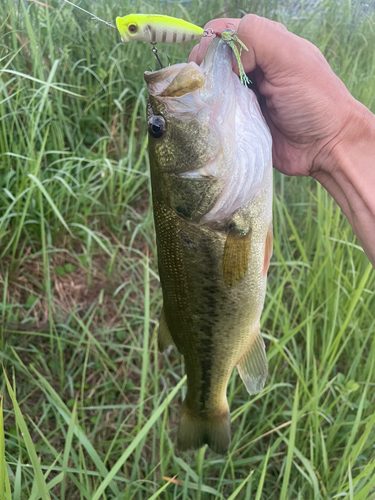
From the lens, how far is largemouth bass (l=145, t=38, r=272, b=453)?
3.68ft

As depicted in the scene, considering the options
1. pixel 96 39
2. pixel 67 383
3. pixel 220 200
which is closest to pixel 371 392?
pixel 220 200

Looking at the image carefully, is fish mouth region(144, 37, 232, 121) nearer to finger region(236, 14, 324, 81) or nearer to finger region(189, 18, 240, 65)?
finger region(236, 14, 324, 81)

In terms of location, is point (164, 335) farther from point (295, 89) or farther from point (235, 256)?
point (295, 89)

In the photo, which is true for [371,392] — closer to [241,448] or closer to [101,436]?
[241,448]

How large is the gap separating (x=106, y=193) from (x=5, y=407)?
152cm

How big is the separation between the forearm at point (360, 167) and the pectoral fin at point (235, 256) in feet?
2.21

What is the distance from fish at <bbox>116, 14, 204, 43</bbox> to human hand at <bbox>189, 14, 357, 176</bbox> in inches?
10.1

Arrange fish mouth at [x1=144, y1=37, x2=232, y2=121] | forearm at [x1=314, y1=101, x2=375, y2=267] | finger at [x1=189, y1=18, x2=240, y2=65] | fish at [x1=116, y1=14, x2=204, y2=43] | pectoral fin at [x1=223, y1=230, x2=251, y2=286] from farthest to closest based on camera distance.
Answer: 1. forearm at [x1=314, y1=101, x2=375, y2=267]
2. finger at [x1=189, y1=18, x2=240, y2=65]
3. pectoral fin at [x1=223, y1=230, x2=251, y2=286]
4. fish mouth at [x1=144, y1=37, x2=232, y2=121]
5. fish at [x1=116, y1=14, x2=204, y2=43]

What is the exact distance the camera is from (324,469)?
1560 mm

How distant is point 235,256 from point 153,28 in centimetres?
75

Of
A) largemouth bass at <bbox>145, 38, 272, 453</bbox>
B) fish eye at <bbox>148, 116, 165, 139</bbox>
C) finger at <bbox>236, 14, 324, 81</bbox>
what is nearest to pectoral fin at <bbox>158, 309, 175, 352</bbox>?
largemouth bass at <bbox>145, 38, 272, 453</bbox>

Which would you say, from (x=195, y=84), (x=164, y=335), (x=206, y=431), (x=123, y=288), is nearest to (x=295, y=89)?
(x=195, y=84)

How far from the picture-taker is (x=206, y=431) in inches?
58.3

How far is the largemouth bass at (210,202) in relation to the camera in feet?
3.68
